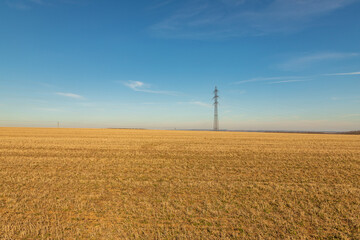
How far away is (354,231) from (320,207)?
137 centimetres

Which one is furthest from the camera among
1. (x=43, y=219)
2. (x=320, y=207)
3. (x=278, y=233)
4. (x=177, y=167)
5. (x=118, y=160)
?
(x=118, y=160)

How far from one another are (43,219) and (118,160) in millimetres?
8241

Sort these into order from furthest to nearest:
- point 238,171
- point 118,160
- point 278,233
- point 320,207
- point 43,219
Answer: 1. point 118,160
2. point 238,171
3. point 320,207
4. point 43,219
5. point 278,233

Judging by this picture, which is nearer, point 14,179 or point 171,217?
point 171,217

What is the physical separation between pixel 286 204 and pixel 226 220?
2803mm

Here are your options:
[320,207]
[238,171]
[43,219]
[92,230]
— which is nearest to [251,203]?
[320,207]

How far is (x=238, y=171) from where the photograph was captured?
11.3 meters

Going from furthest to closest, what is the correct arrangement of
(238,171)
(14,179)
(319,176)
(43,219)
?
(238,171), (319,176), (14,179), (43,219)

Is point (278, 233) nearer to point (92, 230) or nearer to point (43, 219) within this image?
point (92, 230)

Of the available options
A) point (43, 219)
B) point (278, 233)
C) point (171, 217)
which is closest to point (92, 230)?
point (43, 219)

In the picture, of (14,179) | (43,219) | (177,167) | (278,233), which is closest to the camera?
(278,233)

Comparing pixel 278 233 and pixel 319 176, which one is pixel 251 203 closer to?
pixel 278 233

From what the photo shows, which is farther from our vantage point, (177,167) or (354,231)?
(177,167)

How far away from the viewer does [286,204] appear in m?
7.00
